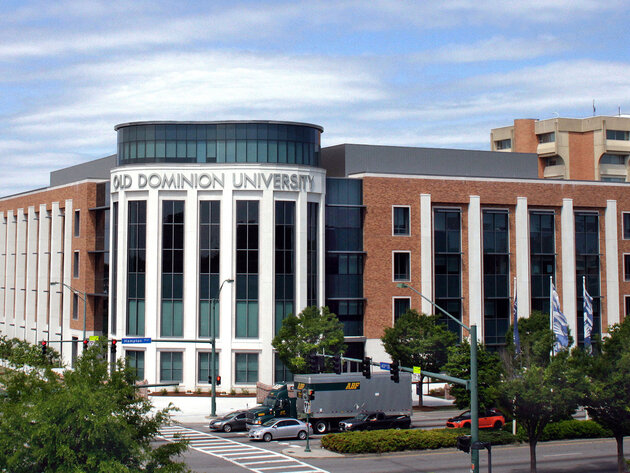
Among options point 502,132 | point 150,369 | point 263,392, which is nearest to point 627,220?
point 263,392

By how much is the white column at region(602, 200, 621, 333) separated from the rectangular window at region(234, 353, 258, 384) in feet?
Result: 112

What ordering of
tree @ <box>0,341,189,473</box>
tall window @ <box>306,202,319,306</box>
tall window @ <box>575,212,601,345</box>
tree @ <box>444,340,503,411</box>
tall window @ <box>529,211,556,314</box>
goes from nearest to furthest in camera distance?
tree @ <box>0,341,189,473</box> < tree @ <box>444,340,503,411</box> < tall window @ <box>306,202,319,306</box> < tall window @ <box>529,211,556,314</box> < tall window @ <box>575,212,601,345</box>

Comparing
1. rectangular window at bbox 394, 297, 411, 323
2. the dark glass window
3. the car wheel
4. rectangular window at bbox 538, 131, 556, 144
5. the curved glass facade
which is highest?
rectangular window at bbox 538, 131, 556, 144

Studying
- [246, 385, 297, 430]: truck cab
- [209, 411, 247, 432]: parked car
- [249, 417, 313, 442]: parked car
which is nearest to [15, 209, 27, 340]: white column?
[209, 411, 247, 432]: parked car

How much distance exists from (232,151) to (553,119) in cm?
7158

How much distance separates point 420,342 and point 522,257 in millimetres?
18649

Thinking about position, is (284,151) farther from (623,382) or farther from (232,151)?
(623,382)

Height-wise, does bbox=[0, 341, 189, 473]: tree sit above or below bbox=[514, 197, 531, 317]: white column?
below

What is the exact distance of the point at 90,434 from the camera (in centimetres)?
2234

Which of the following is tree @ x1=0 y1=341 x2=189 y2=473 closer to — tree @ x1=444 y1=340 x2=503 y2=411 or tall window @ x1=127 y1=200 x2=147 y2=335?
tree @ x1=444 y1=340 x2=503 y2=411

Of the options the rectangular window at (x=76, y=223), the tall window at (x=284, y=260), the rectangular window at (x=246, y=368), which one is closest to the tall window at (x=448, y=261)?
the tall window at (x=284, y=260)

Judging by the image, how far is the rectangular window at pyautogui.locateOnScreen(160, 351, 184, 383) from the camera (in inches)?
2677

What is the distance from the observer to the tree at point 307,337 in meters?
61.2

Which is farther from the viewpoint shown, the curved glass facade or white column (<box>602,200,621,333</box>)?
white column (<box>602,200,621,333</box>)
